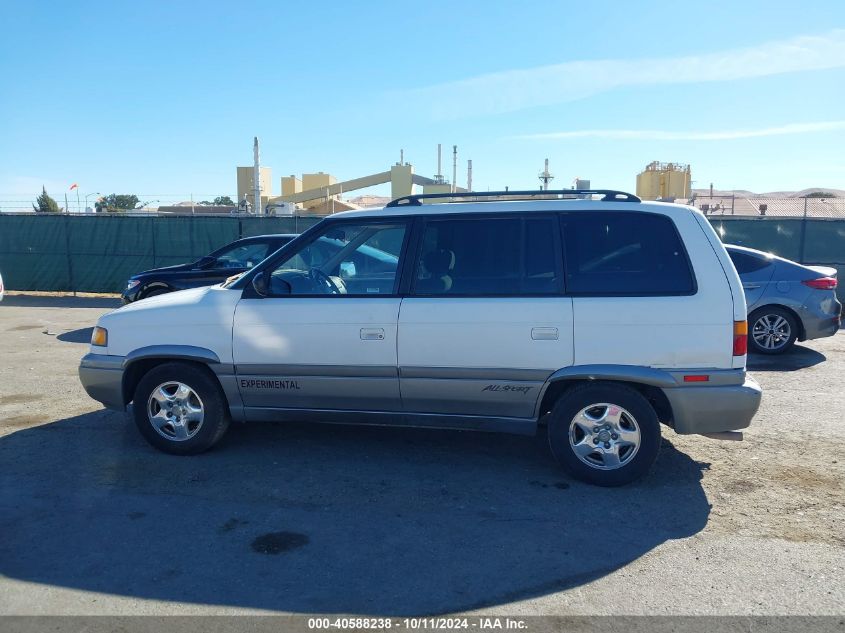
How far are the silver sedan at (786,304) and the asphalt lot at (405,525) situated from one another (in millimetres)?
3323

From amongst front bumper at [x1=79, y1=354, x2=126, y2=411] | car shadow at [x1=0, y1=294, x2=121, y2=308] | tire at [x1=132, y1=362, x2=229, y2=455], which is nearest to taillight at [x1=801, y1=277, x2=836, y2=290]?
tire at [x1=132, y1=362, x2=229, y2=455]

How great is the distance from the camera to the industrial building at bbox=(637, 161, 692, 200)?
30328 millimetres

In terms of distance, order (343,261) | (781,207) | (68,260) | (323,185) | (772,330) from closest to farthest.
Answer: (343,261) < (772,330) < (68,260) < (781,207) < (323,185)

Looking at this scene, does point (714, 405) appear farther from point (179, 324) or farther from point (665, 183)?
point (665, 183)

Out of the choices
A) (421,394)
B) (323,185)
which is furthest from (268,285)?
(323,185)

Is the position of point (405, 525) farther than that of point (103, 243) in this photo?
No

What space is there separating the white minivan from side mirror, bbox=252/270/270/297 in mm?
15

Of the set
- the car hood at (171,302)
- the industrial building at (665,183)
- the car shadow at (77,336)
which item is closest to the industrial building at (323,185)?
the industrial building at (665,183)

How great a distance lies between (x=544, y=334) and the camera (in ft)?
15.3

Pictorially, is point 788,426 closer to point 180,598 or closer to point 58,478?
point 180,598

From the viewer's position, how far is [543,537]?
4090 millimetres

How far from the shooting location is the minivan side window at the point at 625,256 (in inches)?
182

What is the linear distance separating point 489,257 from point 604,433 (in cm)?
145

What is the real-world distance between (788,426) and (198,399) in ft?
16.7
